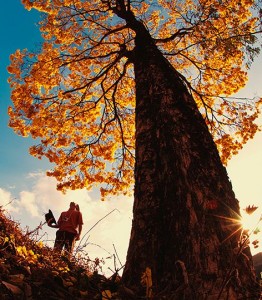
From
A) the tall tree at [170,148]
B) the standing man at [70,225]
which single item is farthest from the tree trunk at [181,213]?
the standing man at [70,225]

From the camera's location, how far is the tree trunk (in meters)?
1.88

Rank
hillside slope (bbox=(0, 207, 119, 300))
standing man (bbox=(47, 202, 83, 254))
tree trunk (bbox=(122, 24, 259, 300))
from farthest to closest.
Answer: standing man (bbox=(47, 202, 83, 254)), tree trunk (bbox=(122, 24, 259, 300)), hillside slope (bbox=(0, 207, 119, 300))

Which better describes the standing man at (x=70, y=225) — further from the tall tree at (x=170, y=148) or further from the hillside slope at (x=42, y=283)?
the hillside slope at (x=42, y=283)

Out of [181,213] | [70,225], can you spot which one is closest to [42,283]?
[181,213]

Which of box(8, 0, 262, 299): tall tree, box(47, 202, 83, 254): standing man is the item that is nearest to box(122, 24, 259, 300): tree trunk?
box(8, 0, 262, 299): tall tree

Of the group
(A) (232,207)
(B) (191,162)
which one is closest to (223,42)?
(B) (191,162)

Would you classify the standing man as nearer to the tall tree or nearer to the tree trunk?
the tall tree

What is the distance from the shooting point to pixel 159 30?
406 inches

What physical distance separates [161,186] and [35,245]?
2198mm

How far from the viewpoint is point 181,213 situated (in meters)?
2.29

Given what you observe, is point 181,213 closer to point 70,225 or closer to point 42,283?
point 42,283

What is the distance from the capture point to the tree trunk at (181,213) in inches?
74.0

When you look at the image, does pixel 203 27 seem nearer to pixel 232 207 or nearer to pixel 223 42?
pixel 223 42

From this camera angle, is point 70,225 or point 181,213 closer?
point 181,213
